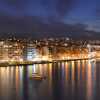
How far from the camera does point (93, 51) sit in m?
126

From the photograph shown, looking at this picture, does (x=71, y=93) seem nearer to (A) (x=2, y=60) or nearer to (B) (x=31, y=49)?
(A) (x=2, y=60)

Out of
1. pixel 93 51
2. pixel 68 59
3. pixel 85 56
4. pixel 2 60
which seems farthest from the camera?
pixel 93 51

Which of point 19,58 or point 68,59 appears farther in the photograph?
point 68,59

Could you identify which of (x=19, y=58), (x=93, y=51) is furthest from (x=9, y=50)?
(x=93, y=51)

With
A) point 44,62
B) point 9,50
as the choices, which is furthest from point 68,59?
point 9,50

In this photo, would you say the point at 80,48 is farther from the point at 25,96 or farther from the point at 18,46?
the point at 25,96

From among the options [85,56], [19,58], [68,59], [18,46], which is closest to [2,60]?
[19,58]

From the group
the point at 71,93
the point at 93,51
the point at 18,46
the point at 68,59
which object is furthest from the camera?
the point at 93,51

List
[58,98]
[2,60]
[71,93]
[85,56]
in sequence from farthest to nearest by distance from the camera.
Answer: [85,56]
[2,60]
[71,93]
[58,98]

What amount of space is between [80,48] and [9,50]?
40.7 m

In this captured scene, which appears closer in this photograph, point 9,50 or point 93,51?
point 9,50

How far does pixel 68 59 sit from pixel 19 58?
27.9m

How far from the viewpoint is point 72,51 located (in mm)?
113688

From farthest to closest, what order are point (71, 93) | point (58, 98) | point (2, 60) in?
1. point (2, 60)
2. point (71, 93)
3. point (58, 98)
